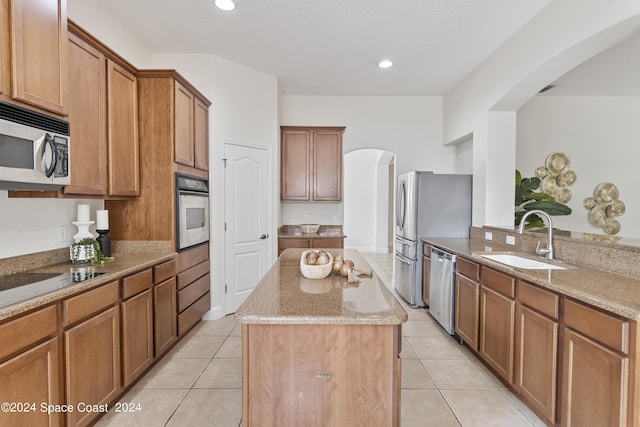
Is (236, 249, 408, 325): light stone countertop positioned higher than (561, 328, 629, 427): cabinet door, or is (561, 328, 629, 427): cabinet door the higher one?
(236, 249, 408, 325): light stone countertop

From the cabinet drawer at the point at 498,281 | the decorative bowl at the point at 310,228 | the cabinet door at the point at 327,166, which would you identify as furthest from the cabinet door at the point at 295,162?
the cabinet drawer at the point at 498,281

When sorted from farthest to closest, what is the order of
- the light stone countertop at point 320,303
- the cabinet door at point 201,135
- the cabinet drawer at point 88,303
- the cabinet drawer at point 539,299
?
1. the cabinet door at point 201,135
2. the cabinet drawer at point 539,299
3. the cabinet drawer at point 88,303
4. the light stone countertop at point 320,303

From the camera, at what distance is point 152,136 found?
2746 mm

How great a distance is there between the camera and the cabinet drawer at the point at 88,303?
1617 millimetres

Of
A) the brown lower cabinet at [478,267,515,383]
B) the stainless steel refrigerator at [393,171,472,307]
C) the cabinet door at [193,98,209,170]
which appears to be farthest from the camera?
the stainless steel refrigerator at [393,171,472,307]

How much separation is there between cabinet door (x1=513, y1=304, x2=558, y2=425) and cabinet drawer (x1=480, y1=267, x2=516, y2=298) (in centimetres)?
13

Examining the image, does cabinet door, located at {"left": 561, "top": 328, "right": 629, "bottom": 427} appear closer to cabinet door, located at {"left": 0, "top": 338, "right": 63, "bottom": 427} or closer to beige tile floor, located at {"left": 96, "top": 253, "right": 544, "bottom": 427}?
beige tile floor, located at {"left": 96, "top": 253, "right": 544, "bottom": 427}

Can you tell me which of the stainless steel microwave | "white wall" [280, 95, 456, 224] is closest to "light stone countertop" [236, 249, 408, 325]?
the stainless steel microwave

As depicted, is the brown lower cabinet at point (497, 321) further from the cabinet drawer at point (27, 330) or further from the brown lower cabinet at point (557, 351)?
the cabinet drawer at point (27, 330)

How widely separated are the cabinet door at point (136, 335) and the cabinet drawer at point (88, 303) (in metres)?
0.17

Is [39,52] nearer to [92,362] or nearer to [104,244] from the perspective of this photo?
[104,244]

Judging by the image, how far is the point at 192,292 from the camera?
123 inches

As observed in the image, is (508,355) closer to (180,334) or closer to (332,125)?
(180,334)

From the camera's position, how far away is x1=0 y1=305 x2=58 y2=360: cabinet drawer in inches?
50.9
